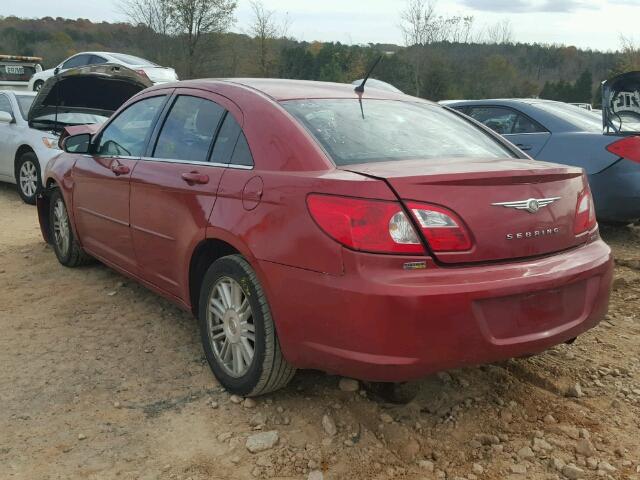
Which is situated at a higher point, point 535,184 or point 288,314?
point 535,184

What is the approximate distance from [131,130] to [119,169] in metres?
0.32

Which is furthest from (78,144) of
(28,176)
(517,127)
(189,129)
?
(517,127)

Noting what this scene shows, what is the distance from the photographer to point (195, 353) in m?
3.38

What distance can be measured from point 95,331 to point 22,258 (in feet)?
6.94

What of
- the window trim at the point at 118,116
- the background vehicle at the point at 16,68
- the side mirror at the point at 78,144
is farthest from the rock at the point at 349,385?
the background vehicle at the point at 16,68

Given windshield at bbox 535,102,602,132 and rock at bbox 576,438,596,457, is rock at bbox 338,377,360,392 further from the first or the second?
windshield at bbox 535,102,602,132

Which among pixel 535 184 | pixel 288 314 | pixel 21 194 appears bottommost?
pixel 21 194

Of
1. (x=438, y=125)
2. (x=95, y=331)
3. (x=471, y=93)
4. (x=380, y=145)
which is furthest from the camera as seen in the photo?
(x=471, y=93)

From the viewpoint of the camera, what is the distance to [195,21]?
30.2 metres

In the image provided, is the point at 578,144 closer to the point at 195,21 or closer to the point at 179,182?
the point at 179,182

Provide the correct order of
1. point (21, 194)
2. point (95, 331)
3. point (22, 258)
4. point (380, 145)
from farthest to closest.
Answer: point (21, 194), point (22, 258), point (95, 331), point (380, 145)

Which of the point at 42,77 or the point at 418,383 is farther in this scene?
the point at 42,77

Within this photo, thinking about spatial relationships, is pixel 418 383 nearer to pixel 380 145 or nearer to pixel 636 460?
pixel 636 460

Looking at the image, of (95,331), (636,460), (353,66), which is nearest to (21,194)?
(95,331)
